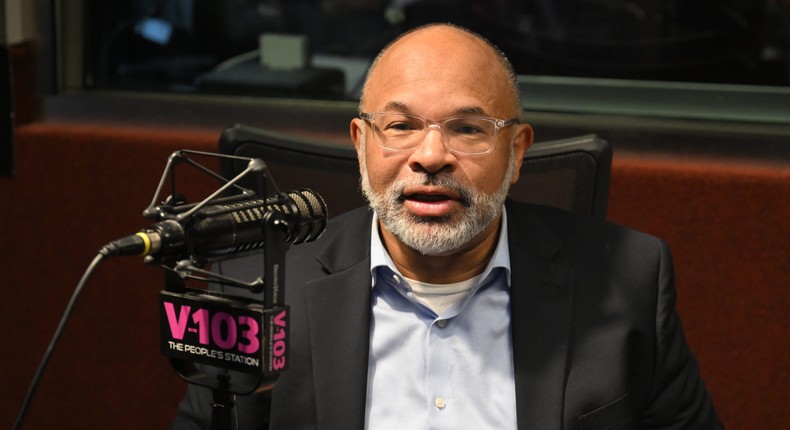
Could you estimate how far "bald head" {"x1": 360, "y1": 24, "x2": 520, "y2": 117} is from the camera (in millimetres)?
1698

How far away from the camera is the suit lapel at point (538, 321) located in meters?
1.64

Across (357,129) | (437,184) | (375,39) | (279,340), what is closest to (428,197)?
(437,184)

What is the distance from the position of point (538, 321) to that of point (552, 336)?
0.11ft

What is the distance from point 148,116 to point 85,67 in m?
0.27

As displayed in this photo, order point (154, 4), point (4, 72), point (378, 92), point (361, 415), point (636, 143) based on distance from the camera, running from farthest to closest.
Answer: point (154, 4)
point (4, 72)
point (636, 143)
point (378, 92)
point (361, 415)

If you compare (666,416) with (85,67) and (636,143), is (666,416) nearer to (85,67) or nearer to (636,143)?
(636,143)

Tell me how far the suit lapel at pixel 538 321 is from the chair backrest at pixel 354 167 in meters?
0.08

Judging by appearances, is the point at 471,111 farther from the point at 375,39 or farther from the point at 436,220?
the point at 375,39

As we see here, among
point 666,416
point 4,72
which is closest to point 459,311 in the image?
point 666,416

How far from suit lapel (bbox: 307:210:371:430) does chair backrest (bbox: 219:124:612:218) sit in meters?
0.14

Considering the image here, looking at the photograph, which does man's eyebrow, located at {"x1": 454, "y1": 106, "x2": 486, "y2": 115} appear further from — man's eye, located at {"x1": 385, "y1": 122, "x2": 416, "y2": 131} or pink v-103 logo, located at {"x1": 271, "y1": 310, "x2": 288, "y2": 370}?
pink v-103 logo, located at {"x1": 271, "y1": 310, "x2": 288, "y2": 370}

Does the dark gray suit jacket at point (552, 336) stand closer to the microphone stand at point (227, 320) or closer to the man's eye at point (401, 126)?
the man's eye at point (401, 126)

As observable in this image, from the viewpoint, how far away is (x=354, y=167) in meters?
1.87

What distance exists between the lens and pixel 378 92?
1748 millimetres
